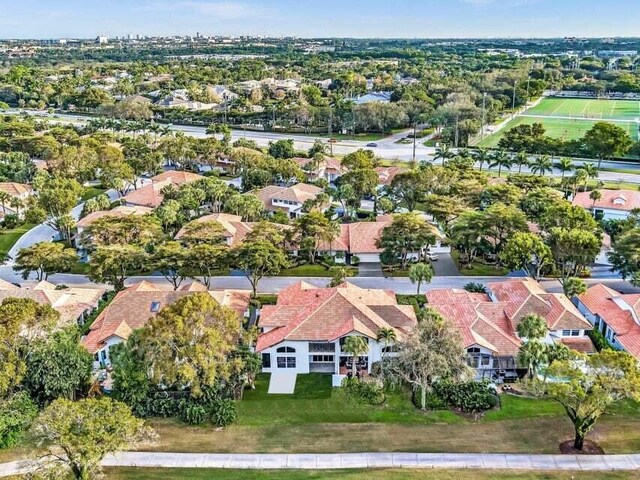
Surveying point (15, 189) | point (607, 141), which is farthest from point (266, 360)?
point (607, 141)

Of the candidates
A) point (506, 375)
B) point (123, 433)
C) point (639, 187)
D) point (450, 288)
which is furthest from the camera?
point (639, 187)

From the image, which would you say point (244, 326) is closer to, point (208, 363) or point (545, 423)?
point (208, 363)

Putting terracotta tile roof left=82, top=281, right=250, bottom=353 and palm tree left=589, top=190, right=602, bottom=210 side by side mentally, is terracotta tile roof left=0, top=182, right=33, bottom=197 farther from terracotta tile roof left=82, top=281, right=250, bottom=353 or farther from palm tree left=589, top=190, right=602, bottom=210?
palm tree left=589, top=190, right=602, bottom=210

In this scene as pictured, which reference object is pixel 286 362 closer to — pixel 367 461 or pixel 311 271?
pixel 367 461

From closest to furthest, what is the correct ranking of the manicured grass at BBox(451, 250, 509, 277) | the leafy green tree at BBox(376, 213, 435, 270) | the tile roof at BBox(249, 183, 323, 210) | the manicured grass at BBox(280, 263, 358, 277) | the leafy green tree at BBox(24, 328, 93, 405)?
the leafy green tree at BBox(24, 328, 93, 405), the leafy green tree at BBox(376, 213, 435, 270), the manicured grass at BBox(451, 250, 509, 277), the manicured grass at BBox(280, 263, 358, 277), the tile roof at BBox(249, 183, 323, 210)

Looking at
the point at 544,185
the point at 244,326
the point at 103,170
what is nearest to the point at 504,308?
the point at 244,326

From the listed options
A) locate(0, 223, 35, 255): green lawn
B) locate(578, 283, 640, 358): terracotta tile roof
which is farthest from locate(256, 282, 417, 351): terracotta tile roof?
locate(0, 223, 35, 255): green lawn
